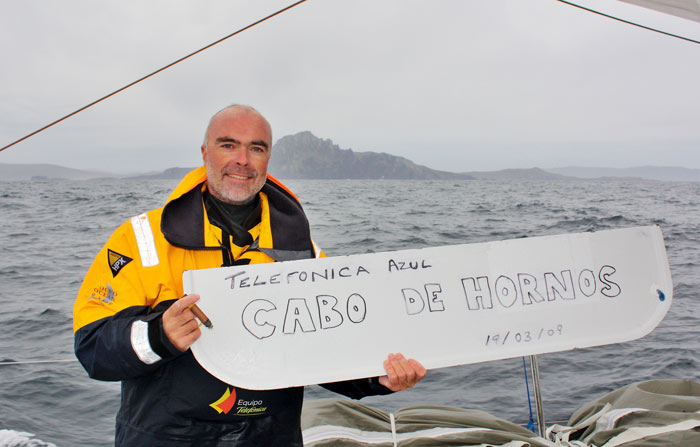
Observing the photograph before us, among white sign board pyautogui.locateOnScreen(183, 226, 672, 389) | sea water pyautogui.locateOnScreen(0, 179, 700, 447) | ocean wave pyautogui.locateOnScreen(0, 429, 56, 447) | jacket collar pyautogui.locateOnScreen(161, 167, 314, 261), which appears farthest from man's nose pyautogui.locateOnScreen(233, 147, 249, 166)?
ocean wave pyautogui.locateOnScreen(0, 429, 56, 447)

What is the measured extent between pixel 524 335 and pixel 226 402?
1130 mm

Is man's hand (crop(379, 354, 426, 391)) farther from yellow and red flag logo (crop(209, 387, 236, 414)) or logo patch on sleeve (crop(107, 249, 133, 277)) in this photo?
logo patch on sleeve (crop(107, 249, 133, 277))

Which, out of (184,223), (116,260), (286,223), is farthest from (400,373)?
(116,260)

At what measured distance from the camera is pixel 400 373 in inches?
70.9

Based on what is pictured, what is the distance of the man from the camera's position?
1.58m

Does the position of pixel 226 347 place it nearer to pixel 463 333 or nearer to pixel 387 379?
pixel 387 379

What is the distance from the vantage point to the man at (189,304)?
158cm

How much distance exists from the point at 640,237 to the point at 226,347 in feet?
5.54

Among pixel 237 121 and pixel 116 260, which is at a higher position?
pixel 237 121

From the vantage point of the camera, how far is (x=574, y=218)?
18.4 metres

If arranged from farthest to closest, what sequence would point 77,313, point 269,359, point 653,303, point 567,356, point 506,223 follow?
point 506,223, point 567,356, point 653,303, point 269,359, point 77,313

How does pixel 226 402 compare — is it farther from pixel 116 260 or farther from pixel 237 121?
pixel 237 121

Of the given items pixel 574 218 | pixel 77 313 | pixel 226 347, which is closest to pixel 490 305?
pixel 226 347

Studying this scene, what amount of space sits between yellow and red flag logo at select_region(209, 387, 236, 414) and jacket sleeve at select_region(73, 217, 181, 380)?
0.80 feet
